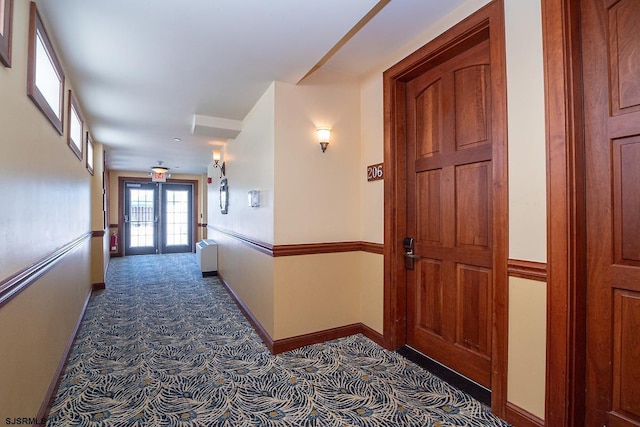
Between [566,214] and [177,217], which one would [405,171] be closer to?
[566,214]

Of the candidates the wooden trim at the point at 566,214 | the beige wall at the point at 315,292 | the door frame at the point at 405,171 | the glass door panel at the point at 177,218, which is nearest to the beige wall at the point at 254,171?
the beige wall at the point at 315,292

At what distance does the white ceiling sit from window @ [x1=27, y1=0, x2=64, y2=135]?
4.9 inches

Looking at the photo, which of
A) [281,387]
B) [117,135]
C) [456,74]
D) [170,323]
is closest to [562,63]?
[456,74]

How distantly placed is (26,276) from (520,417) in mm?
2715

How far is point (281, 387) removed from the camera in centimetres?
214

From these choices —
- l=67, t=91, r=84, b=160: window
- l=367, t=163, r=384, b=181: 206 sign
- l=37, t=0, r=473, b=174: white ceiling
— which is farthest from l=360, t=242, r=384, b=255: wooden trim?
l=67, t=91, r=84, b=160: window

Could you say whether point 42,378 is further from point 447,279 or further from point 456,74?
point 456,74

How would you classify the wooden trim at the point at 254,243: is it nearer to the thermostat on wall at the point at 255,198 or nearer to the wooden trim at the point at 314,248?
the wooden trim at the point at 314,248

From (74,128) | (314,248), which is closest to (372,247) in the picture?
(314,248)

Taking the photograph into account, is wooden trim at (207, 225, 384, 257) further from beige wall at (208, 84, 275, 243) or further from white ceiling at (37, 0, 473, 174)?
white ceiling at (37, 0, 473, 174)

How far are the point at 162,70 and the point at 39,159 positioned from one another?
1248 mm

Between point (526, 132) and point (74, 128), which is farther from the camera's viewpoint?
point (74, 128)

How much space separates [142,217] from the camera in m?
8.69

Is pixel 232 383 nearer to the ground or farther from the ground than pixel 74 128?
nearer to the ground
